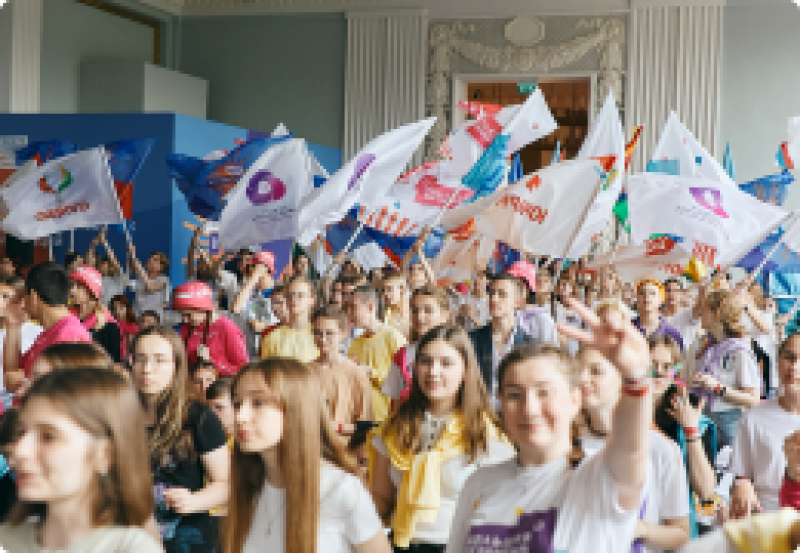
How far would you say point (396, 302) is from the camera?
21.7 ft

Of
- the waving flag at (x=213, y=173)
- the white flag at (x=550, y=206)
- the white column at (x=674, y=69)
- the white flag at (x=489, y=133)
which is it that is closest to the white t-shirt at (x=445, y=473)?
the white flag at (x=550, y=206)

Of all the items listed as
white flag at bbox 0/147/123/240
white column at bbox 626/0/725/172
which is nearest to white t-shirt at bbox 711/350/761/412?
white flag at bbox 0/147/123/240

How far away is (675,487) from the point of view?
9.50 feet

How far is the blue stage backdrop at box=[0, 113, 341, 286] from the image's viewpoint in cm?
1260

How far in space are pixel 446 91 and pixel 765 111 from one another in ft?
18.9

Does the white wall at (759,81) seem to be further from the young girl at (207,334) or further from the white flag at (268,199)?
the young girl at (207,334)

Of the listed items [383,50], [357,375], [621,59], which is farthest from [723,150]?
[357,375]

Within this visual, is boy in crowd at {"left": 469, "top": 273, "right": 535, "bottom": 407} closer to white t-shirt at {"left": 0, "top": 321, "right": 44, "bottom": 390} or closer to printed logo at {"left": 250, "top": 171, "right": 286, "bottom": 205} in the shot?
white t-shirt at {"left": 0, "top": 321, "right": 44, "bottom": 390}

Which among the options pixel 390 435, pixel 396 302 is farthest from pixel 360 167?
pixel 390 435

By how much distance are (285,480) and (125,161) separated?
699 centimetres

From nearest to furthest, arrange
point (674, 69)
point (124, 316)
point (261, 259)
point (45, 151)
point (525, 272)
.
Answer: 1. point (525, 272)
2. point (124, 316)
3. point (261, 259)
4. point (45, 151)
5. point (674, 69)

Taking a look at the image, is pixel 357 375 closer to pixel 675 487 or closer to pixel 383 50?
pixel 675 487

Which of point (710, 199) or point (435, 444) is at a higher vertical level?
point (710, 199)

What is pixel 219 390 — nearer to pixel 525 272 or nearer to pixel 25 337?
pixel 25 337
